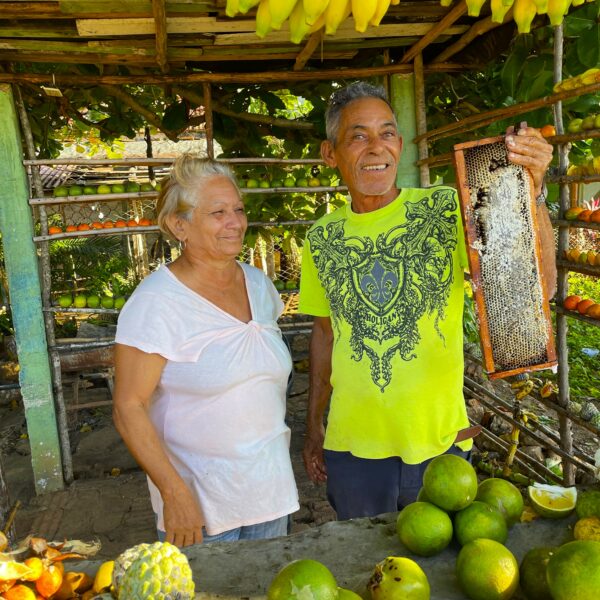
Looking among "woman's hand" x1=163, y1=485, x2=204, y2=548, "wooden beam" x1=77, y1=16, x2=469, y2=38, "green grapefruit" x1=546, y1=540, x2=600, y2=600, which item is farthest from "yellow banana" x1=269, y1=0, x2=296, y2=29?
"wooden beam" x1=77, y1=16, x2=469, y2=38

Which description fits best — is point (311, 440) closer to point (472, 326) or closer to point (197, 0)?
point (197, 0)

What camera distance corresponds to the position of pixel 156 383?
1942 mm

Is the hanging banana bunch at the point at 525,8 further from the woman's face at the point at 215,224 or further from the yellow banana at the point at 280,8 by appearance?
the woman's face at the point at 215,224

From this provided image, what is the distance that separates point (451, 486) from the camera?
1259mm

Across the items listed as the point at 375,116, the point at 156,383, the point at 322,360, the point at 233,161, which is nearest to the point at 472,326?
the point at 233,161

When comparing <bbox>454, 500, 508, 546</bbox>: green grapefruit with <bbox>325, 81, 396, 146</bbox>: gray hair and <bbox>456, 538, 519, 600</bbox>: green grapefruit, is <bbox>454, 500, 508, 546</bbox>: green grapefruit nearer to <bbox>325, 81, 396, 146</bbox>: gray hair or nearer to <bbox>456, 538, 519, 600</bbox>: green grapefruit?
<bbox>456, 538, 519, 600</bbox>: green grapefruit

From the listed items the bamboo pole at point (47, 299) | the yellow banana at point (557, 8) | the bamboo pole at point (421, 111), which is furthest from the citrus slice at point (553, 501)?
the bamboo pole at point (47, 299)

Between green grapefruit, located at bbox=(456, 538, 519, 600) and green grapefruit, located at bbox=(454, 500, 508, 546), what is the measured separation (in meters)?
0.12

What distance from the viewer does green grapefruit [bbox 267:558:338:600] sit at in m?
0.96

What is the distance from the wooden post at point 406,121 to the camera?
4.03 m

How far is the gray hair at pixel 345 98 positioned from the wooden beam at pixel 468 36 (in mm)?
1010

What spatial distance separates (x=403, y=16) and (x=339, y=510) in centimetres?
255

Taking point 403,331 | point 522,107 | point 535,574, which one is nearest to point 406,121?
point 522,107

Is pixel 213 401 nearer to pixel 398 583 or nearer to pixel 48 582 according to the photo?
pixel 48 582
